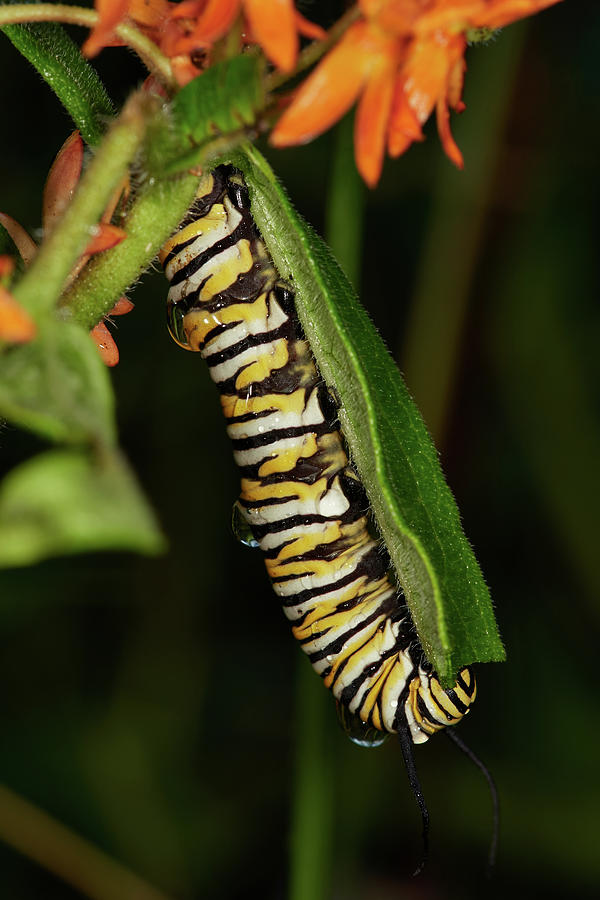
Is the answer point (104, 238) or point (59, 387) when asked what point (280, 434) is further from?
point (59, 387)

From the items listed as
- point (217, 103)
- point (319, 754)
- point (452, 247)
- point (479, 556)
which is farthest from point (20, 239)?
point (479, 556)

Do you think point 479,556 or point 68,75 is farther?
point 479,556

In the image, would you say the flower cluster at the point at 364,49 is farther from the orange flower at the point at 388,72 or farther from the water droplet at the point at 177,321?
the water droplet at the point at 177,321

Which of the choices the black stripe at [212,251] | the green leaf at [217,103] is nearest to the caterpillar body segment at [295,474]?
the black stripe at [212,251]

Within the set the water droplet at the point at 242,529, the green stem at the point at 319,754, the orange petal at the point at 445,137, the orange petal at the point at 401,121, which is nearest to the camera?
the orange petal at the point at 401,121

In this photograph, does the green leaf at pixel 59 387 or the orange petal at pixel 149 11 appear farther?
the orange petal at pixel 149 11

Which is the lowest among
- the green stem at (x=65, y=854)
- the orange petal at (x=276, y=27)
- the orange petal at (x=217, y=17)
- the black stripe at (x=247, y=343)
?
the green stem at (x=65, y=854)
